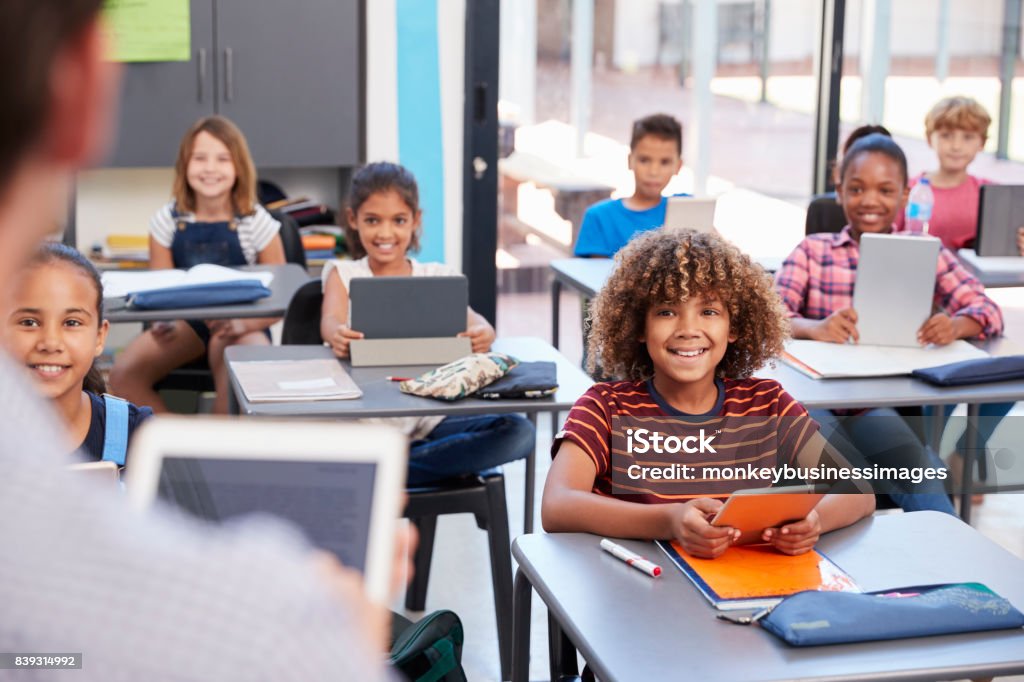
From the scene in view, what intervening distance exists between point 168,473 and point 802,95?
5009mm

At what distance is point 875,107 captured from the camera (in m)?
5.26

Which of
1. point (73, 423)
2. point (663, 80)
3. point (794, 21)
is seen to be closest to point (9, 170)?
point (73, 423)

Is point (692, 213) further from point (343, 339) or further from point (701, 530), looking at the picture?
point (701, 530)

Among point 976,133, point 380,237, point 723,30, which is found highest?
point 723,30

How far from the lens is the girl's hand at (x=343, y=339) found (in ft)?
9.33

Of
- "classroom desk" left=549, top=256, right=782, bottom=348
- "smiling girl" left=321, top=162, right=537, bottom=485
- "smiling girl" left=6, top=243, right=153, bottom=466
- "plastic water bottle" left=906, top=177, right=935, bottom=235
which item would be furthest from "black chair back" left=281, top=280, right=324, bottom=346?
"plastic water bottle" left=906, top=177, right=935, bottom=235

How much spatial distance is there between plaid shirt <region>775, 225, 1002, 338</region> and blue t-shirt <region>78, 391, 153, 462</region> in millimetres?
1758

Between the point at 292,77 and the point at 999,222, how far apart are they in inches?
97.7

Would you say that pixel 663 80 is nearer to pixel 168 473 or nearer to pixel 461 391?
pixel 461 391

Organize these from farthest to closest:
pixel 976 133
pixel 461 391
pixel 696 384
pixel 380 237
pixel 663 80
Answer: pixel 663 80 → pixel 976 133 → pixel 380 237 → pixel 461 391 → pixel 696 384

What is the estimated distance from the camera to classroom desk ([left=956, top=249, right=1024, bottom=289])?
3.64 metres

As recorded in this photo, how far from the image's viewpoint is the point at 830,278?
10.5 feet

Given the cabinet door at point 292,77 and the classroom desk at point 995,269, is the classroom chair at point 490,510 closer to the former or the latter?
the classroom desk at point 995,269

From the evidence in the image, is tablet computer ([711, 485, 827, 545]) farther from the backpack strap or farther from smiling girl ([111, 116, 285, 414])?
smiling girl ([111, 116, 285, 414])
